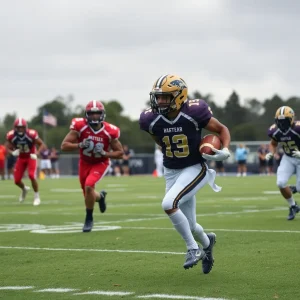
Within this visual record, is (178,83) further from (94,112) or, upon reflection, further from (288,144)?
(288,144)

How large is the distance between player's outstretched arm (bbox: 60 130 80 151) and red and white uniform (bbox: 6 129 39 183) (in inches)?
279

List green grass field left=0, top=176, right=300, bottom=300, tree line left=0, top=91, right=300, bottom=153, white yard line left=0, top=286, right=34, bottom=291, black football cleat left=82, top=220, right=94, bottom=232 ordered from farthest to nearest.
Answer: tree line left=0, top=91, right=300, bottom=153, black football cleat left=82, top=220, right=94, bottom=232, white yard line left=0, top=286, right=34, bottom=291, green grass field left=0, top=176, right=300, bottom=300

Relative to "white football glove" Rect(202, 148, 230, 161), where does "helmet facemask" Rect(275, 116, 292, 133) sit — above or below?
below

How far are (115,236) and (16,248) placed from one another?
1.90 m

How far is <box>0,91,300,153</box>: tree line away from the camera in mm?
100812

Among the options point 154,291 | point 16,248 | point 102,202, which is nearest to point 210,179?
point 154,291

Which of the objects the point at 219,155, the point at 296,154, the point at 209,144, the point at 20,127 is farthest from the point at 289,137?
the point at 20,127

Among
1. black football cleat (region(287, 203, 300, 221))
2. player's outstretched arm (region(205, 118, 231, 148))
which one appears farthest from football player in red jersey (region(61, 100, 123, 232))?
player's outstretched arm (region(205, 118, 231, 148))

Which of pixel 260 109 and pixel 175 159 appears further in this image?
pixel 260 109

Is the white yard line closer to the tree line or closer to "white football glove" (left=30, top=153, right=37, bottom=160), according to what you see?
"white football glove" (left=30, top=153, right=37, bottom=160)

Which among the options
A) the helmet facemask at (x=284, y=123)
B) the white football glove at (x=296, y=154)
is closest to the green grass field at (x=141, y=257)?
the white football glove at (x=296, y=154)

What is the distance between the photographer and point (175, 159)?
9438 mm

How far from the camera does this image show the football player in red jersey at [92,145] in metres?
14.1

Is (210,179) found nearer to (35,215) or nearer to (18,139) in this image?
(35,215)
